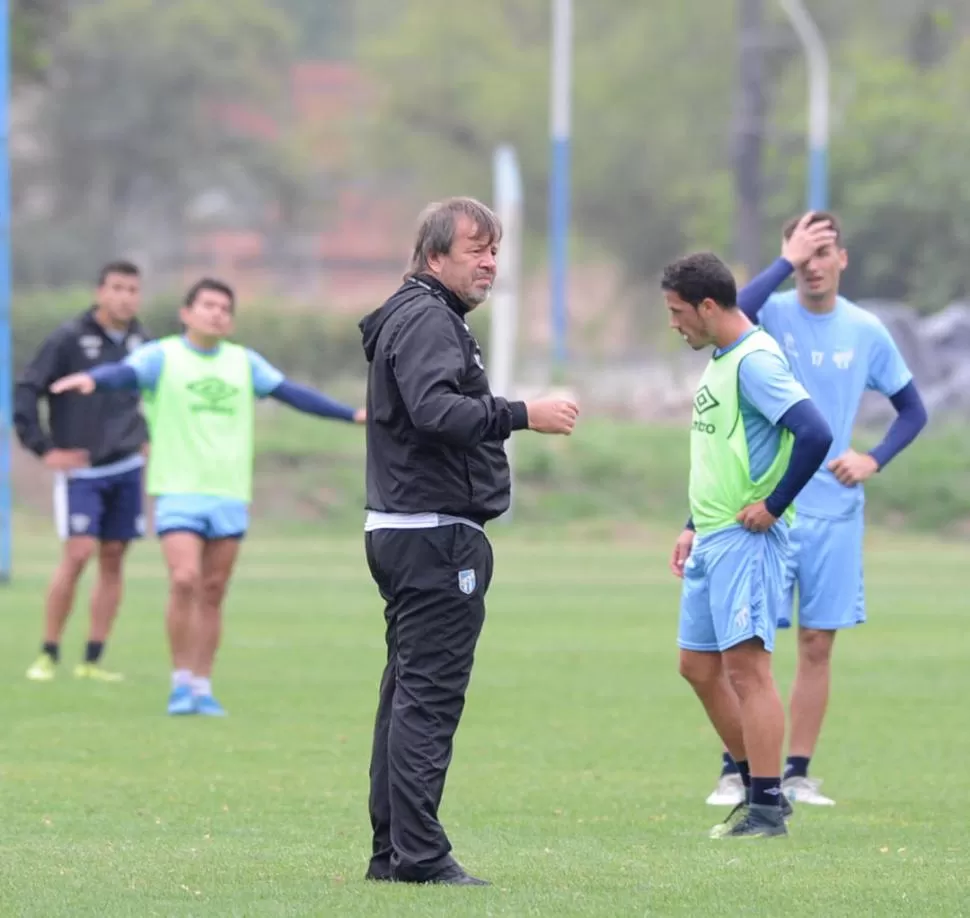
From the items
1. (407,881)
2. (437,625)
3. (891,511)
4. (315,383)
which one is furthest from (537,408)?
(315,383)

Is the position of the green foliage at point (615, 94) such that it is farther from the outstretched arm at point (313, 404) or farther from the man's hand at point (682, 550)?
the man's hand at point (682, 550)

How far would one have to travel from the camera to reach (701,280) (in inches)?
313

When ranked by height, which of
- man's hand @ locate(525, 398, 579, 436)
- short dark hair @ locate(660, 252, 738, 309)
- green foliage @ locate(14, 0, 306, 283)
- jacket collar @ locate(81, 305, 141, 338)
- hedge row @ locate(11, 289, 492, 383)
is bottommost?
man's hand @ locate(525, 398, 579, 436)

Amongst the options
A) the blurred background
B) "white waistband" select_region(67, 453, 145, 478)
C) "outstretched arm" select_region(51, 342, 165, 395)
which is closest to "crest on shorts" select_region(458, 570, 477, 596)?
"outstretched arm" select_region(51, 342, 165, 395)

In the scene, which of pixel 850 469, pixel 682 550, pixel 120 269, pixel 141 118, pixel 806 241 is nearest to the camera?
pixel 682 550

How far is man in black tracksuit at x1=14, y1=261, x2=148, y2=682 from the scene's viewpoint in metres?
13.2

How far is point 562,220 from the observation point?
39281mm

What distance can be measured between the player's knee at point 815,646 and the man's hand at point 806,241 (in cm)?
157

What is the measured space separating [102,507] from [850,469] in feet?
18.7

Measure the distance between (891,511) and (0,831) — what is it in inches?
957

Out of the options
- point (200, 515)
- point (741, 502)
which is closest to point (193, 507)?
point (200, 515)

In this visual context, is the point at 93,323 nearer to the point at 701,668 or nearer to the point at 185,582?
the point at 185,582

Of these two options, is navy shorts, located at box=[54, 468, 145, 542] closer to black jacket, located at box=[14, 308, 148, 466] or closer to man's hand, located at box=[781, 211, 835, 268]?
black jacket, located at box=[14, 308, 148, 466]

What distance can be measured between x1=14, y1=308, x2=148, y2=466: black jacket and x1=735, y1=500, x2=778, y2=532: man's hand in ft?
20.6
